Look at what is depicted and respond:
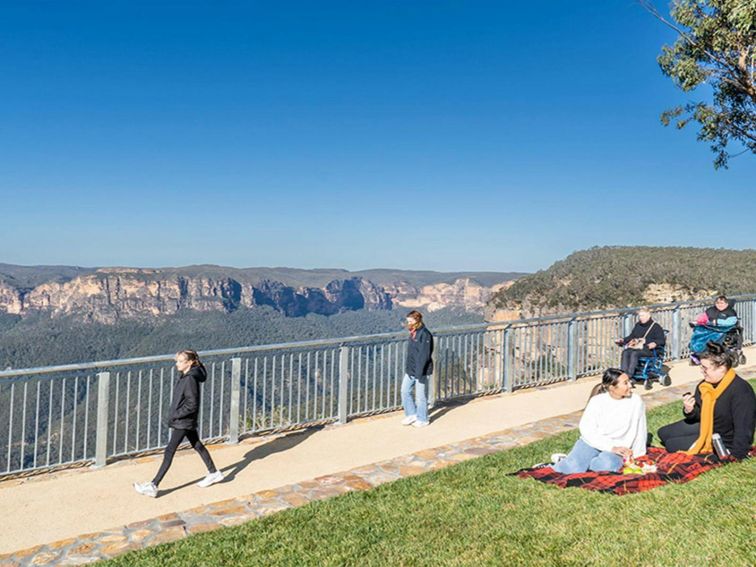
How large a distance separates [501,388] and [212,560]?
7.31m

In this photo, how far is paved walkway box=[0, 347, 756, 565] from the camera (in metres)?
4.53

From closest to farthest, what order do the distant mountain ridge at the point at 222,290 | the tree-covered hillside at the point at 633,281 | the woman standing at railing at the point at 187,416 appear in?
the woman standing at railing at the point at 187,416
the tree-covered hillside at the point at 633,281
the distant mountain ridge at the point at 222,290

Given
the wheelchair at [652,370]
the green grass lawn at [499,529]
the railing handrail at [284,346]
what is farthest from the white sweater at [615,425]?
the wheelchair at [652,370]

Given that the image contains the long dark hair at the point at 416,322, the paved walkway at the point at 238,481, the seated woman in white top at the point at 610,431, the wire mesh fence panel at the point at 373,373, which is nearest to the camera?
the paved walkway at the point at 238,481

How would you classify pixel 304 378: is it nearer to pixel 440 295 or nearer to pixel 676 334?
pixel 676 334

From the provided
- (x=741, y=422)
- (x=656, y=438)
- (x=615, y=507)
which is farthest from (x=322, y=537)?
(x=656, y=438)

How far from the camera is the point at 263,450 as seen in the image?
714cm

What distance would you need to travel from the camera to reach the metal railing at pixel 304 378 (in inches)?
251

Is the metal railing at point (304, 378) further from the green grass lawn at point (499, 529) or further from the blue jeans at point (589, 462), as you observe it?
the blue jeans at point (589, 462)

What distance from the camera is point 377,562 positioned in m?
3.82

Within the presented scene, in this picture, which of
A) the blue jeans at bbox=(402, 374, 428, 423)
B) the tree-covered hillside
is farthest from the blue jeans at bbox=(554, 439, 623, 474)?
the tree-covered hillside

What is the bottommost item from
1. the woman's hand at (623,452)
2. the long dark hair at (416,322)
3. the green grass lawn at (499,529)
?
the green grass lawn at (499,529)

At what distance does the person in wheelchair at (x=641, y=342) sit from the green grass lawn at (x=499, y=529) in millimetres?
4971

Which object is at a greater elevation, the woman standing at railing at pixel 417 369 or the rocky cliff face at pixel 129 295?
the woman standing at railing at pixel 417 369
